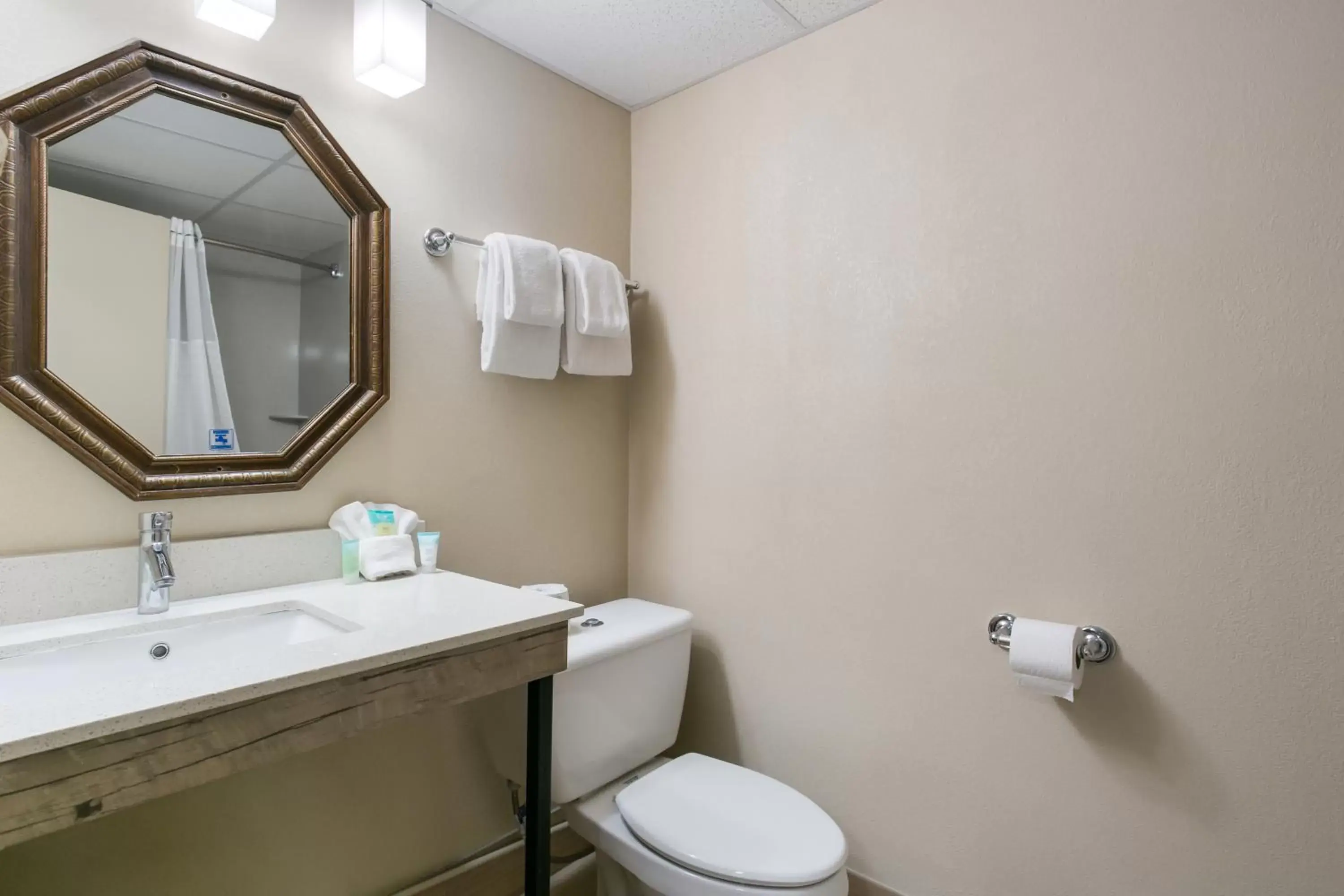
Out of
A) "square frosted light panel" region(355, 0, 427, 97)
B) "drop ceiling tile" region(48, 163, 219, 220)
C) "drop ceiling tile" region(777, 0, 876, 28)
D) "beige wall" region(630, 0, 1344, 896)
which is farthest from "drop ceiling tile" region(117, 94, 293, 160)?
"drop ceiling tile" region(777, 0, 876, 28)

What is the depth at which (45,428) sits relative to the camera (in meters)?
1.10

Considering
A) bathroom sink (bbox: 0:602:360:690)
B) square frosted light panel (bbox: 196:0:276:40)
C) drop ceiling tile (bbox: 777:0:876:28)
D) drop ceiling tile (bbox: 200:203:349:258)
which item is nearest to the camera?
bathroom sink (bbox: 0:602:360:690)

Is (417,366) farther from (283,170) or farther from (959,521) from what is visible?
(959,521)

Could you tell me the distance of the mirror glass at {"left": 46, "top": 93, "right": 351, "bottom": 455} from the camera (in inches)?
45.1

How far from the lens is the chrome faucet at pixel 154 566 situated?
112 centimetres

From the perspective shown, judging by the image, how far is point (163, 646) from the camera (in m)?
1.07

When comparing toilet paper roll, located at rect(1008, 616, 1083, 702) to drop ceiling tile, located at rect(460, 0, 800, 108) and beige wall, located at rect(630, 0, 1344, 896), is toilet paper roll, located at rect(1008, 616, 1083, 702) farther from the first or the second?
drop ceiling tile, located at rect(460, 0, 800, 108)

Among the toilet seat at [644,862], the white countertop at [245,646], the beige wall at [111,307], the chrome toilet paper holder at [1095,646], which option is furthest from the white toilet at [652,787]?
the beige wall at [111,307]

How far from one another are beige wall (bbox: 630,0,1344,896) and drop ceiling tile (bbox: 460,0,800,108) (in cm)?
9

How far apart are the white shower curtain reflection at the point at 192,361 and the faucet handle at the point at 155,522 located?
140mm

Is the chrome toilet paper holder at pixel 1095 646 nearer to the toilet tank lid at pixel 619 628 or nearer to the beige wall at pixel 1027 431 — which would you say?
the beige wall at pixel 1027 431

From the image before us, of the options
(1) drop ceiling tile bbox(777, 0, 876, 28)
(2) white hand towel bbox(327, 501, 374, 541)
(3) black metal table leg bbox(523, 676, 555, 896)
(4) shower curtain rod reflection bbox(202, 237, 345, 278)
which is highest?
(1) drop ceiling tile bbox(777, 0, 876, 28)

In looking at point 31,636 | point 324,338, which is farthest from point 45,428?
point 324,338

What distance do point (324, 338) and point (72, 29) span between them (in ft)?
1.97
